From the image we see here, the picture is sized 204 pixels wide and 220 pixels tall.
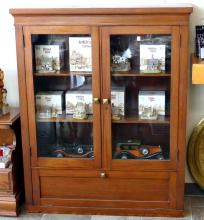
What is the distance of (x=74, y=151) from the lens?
2.93 m

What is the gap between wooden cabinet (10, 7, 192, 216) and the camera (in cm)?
263

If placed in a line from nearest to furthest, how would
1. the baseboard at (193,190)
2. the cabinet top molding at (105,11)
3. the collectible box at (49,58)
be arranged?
the cabinet top molding at (105,11) → the collectible box at (49,58) → the baseboard at (193,190)

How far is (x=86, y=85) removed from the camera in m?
2.78

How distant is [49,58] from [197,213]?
140cm

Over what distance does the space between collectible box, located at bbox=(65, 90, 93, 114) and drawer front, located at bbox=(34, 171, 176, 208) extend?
42 centimetres

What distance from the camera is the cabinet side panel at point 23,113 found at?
8.89ft

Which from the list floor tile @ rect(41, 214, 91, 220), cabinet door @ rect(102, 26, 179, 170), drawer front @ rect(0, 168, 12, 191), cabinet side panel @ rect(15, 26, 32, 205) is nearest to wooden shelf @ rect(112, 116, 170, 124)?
cabinet door @ rect(102, 26, 179, 170)

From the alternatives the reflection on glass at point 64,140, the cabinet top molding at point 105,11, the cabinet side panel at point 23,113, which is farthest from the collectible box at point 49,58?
the reflection on glass at point 64,140

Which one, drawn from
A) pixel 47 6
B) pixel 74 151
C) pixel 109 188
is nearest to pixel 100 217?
pixel 109 188

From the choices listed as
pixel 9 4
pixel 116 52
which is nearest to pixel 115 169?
pixel 116 52

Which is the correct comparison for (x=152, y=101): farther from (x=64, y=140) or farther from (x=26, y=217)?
(x=26, y=217)

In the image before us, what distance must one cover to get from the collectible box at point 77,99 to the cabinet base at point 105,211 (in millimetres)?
653

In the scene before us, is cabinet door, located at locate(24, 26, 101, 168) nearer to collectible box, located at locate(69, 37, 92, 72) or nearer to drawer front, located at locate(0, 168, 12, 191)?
collectible box, located at locate(69, 37, 92, 72)

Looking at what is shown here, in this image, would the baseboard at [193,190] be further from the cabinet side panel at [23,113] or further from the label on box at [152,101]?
the cabinet side panel at [23,113]
